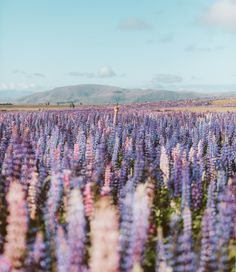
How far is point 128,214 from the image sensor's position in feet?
14.8

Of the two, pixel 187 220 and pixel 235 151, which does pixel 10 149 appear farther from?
pixel 235 151

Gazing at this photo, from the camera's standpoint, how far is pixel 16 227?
3758mm

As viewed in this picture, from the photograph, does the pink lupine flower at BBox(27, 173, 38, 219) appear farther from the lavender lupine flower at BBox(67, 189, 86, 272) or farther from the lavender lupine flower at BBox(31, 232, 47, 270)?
the lavender lupine flower at BBox(67, 189, 86, 272)

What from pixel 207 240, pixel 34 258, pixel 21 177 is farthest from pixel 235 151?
pixel 34 258

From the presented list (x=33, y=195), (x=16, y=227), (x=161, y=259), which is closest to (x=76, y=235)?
(x=16, y=227)

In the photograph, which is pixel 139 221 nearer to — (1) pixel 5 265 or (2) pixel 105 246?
(2) pixel 105 246

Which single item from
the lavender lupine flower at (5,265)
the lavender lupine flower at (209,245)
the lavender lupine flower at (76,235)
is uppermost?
the lavender lupine flower at (76,235)

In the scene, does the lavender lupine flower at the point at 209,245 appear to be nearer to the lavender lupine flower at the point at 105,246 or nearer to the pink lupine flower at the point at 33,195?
the lavender lupine flower at the point at 105,246

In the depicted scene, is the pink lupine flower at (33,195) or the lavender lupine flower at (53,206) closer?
the lavender lupine flower at (53,206)

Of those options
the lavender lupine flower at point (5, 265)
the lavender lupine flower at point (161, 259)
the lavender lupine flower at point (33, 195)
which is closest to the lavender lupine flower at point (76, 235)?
the lavender lupine flower at point (5, 265)

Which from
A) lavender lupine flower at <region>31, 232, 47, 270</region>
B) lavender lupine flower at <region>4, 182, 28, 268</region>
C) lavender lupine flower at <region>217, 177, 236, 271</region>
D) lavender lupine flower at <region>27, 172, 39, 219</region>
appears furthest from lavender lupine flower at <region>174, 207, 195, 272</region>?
lavender lupine flower at <region>27, 172, 39, 219</region>

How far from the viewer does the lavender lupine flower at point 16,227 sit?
3719 mm

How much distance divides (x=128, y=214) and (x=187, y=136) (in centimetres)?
1652

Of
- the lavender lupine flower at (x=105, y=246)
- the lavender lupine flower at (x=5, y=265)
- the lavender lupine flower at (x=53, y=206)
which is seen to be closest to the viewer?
the lavender lupine flower at (x=105, y=246)
